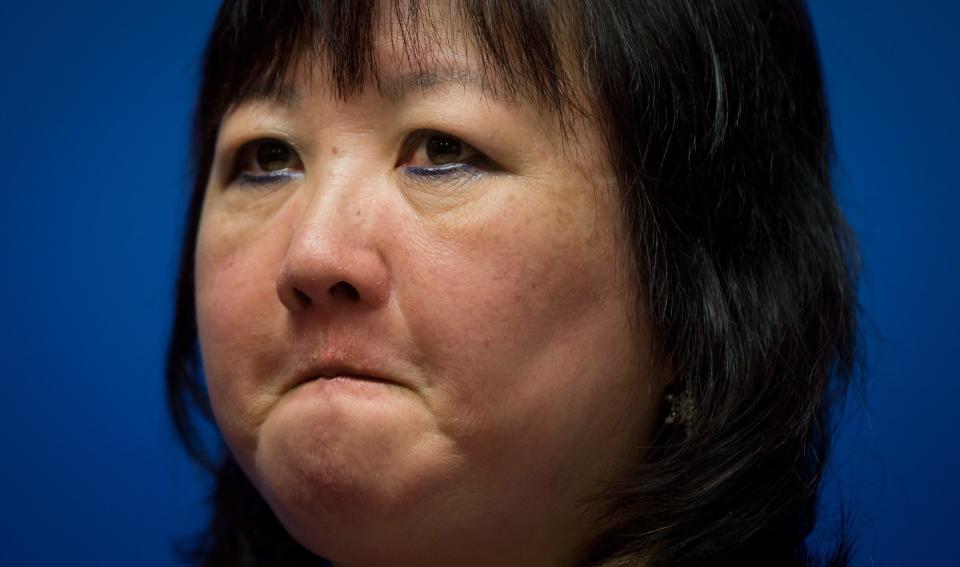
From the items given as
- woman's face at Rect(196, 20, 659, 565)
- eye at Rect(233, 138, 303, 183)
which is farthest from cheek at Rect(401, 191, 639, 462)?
eye at Rect(233, 138, 303, 183)

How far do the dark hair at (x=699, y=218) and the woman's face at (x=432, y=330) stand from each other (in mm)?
31

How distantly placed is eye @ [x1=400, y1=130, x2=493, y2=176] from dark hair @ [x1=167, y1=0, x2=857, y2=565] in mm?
68

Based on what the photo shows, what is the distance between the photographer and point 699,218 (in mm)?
1018

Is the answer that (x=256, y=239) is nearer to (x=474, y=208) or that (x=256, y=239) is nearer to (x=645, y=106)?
(x=474, y=208)

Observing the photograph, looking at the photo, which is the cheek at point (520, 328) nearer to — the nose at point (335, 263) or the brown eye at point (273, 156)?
the nose at point (335, 263)

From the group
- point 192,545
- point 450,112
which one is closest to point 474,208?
point 450,112

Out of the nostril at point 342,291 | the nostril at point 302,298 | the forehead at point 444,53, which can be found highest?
the forehead at point 444,53

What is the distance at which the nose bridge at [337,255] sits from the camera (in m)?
0.87

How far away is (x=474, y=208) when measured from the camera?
2.99 ft

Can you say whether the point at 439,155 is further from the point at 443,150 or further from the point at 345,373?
the point at 345,373

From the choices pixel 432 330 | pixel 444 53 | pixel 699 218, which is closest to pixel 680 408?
pixel 699 218

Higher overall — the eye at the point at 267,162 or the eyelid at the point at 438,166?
the eyelid at the point at 438,166

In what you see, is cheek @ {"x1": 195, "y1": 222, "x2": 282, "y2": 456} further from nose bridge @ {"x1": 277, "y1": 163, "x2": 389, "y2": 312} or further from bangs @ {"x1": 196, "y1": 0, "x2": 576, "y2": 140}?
bangs @ {"x1": 196, "y1": 0, "x2": 576, "y2": 140}

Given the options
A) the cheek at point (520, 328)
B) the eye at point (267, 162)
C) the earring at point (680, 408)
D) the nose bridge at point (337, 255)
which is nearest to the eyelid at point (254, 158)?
the eye at point (267, 162)
